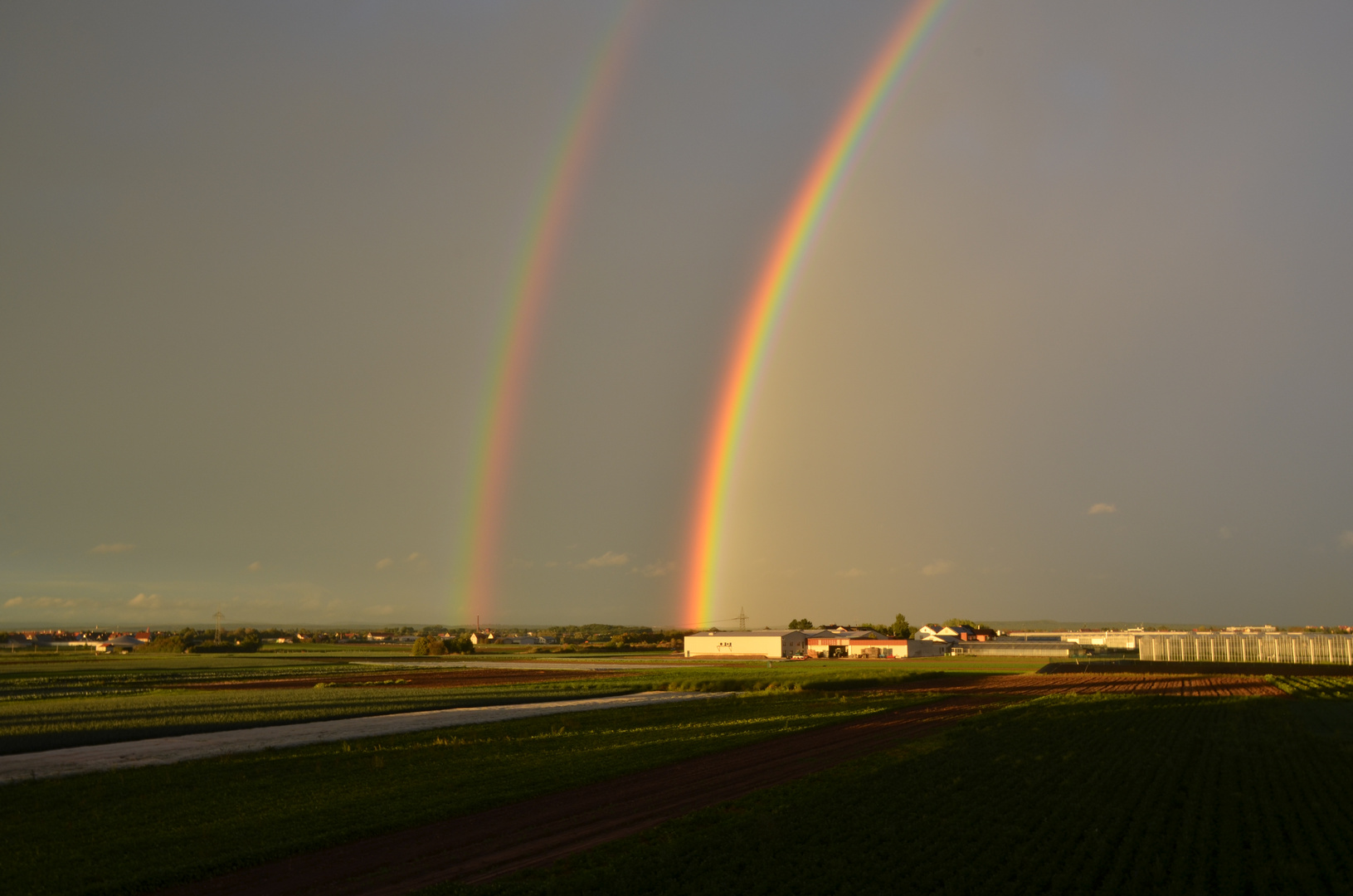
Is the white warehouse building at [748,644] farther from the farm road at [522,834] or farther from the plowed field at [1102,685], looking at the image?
the farm road at [522,834]

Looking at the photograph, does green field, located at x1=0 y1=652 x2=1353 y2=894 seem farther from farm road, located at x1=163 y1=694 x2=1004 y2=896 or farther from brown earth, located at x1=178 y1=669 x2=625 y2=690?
brown earth, located at x1=178 y1=669 x2=625 y2=690

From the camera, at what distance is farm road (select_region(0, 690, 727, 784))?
3136 centimetres

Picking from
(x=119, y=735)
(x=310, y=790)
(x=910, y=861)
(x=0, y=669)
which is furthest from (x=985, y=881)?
(x=0, y=669)

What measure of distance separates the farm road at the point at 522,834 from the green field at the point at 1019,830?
114 cm

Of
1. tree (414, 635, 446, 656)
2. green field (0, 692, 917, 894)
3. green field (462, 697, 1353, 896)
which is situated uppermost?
green field (462, 697, 1353, 896)

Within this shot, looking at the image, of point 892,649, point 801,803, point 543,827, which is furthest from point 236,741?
point 892,649

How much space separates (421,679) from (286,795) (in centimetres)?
6362

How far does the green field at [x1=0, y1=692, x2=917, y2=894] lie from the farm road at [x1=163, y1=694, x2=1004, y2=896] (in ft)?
2.77

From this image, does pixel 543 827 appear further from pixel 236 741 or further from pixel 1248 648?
pixel 1248 648

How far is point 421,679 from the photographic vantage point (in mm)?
85875

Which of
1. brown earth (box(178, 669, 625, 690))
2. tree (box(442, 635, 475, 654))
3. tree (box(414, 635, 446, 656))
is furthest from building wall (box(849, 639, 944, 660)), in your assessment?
tree (box(414, 635, 446, 656))

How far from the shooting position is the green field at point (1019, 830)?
1636 cm

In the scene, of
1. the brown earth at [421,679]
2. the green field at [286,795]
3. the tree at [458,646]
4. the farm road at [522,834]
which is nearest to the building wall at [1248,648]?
the brown earth at [421,679]

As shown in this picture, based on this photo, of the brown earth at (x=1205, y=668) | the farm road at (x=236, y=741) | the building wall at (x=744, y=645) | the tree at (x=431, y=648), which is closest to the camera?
the farm road at (x=236, y=741)
